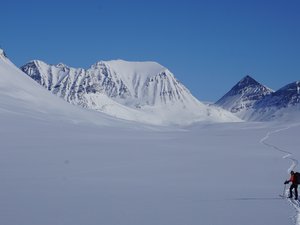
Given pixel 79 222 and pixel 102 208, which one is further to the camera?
pixel 102 208

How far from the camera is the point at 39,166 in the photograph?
25266mm

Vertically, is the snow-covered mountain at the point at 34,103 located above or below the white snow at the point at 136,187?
above

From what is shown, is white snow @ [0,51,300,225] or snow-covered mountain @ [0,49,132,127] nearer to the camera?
white snow @ [0,51,300,225]

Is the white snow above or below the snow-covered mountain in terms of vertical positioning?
below

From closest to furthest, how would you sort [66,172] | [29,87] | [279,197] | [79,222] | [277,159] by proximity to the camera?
1. [79,222]
2. [279,197]
3. [66,172]
4. [277,159]
5. [29,87]

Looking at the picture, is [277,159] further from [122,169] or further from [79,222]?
[79,222]

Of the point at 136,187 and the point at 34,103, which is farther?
the point at 34,103

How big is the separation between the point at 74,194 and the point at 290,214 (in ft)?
22.4

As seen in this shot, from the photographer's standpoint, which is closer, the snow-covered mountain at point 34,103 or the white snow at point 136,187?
the white snow at point 136,187

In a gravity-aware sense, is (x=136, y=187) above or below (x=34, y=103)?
below

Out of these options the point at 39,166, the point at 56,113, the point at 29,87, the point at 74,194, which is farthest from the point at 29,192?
the point at 29,87

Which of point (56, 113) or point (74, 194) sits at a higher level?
point (56, 113)

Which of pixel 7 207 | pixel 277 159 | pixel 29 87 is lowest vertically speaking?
pixel 7 207

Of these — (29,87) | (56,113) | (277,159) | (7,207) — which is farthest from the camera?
(29,87)
